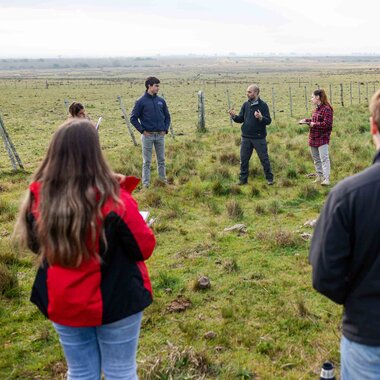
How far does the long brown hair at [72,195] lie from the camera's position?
245 centimetres

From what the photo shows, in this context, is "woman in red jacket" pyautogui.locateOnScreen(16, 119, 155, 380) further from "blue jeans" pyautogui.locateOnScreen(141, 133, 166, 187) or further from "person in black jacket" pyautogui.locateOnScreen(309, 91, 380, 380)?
"blue jeans" pyautogui.locateOnScreen(141, 133, 166, 187)

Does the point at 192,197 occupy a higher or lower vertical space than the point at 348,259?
lower

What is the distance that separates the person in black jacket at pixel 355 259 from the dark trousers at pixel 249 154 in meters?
7.66

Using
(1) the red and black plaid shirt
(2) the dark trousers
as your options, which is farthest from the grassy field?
(1) the red and black plaid shirt

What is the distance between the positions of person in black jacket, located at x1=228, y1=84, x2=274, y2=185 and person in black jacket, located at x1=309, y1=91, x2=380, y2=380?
292 inches

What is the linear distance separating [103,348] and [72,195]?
98cm

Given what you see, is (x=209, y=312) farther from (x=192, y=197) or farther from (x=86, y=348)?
(x=192, y=197)

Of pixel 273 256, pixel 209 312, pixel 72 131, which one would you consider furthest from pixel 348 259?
pixel 273 256

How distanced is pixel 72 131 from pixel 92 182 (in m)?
0.28

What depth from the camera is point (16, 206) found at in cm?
906

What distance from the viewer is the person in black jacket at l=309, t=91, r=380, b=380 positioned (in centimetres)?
219

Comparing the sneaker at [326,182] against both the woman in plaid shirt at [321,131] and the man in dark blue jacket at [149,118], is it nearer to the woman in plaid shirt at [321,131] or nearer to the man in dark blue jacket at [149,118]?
the woman in plaid shirt at [321,131]

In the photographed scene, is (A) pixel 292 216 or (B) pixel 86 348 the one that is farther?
(A) pixel 292 216

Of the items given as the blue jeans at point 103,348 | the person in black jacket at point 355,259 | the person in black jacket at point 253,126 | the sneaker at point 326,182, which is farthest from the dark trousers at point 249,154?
the person in black jacket at point 355,259
